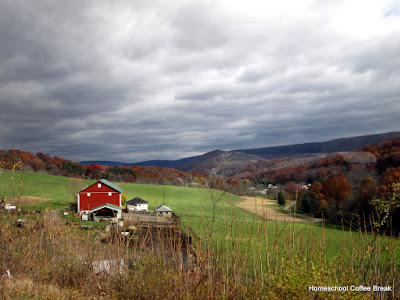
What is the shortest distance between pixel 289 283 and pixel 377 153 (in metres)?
54.9

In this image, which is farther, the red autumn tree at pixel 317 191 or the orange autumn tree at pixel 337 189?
Result: the red autumn tree at pixel 317 191

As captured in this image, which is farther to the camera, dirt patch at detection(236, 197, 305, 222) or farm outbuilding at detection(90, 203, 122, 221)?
farm outbuilding at detection(90, 203, 122, 221)

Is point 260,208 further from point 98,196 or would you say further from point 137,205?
point 98,196

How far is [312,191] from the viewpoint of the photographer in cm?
3875

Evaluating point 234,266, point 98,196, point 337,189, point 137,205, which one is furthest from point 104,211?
point 234,266

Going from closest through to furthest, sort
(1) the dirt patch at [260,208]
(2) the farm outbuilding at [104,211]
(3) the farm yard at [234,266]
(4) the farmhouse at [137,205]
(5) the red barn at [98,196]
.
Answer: (3) the farm yard at [234,266] → (1) the dirt patch at [260,208] → (2) the farm outbuilding at [104,211] → (5) the red barn at [98,196] → (4) the farmhouse at [137,205]

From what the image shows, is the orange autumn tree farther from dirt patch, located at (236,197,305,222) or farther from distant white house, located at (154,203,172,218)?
distant white house, located at (154,203,172,218)

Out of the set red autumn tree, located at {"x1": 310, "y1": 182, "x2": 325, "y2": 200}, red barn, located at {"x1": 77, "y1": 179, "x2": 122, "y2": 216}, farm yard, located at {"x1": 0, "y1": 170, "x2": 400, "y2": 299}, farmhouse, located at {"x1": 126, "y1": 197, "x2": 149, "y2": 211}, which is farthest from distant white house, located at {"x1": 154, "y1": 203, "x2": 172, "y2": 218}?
farm yard, located at {"x1": 0, "y1": 170, "x2": 400, "y2": 299}

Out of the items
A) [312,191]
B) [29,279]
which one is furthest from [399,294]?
[312,191]

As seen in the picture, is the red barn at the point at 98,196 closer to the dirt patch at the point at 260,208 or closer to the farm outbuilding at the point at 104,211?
the farm outbuilding at the point at 104,211

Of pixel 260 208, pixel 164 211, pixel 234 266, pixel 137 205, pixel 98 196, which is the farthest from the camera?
pixel 137 205

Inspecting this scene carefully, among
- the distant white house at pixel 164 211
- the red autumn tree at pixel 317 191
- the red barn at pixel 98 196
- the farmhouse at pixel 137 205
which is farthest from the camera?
the farmhouse at pixel 137 205

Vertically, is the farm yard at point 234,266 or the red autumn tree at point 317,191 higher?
the farm yard at point 234,266

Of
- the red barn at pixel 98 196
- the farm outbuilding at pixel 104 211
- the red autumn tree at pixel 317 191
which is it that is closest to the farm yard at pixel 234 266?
the farm outbuilding at pixel 104 211
